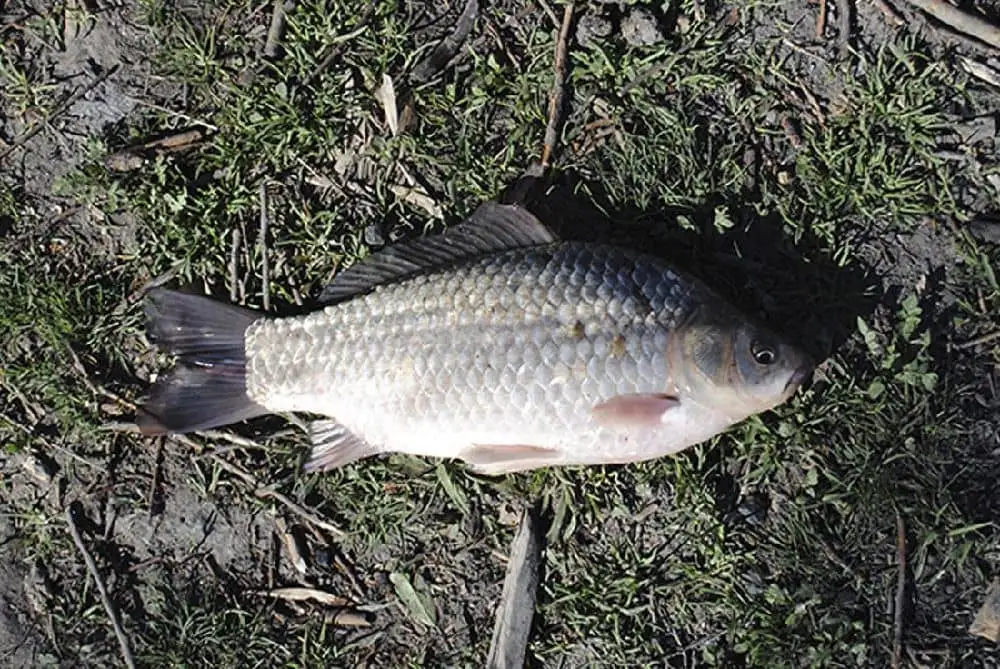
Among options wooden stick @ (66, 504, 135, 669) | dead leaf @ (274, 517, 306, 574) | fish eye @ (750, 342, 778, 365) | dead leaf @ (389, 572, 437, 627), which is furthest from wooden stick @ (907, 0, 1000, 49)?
wooden stick @ (66, 504, 135, 669)

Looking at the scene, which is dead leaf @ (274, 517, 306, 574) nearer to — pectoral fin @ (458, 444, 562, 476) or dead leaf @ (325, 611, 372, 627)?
dead leaf @ (325, 611, 372, 627)

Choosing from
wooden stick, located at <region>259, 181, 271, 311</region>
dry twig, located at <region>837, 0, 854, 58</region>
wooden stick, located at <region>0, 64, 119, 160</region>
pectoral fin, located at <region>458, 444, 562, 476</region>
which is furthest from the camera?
A: wooden stick, located at <region>0, 64, 119, 160</region>

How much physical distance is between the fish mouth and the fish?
0.01m

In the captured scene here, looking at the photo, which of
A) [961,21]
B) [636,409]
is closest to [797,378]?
[636,409]

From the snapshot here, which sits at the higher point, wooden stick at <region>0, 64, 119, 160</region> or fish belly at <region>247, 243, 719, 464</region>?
wooden stick at <region>0, 64, 119, 160</region>

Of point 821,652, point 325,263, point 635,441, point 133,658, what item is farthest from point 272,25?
point 821,652

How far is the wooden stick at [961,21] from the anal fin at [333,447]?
114 inches

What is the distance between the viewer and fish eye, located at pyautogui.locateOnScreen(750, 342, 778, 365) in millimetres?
3529

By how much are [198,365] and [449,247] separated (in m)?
1.15

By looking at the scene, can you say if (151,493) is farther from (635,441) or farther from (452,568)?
(635,441)

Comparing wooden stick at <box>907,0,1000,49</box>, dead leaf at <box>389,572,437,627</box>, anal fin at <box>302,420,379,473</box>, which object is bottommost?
dead leaf at <box>389,572,437,627</box>

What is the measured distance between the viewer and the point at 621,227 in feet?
13.6

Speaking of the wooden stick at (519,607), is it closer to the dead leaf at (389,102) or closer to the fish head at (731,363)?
the fish head at (731,363)

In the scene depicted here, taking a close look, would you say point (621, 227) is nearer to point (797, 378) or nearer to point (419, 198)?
point (419, 198)
